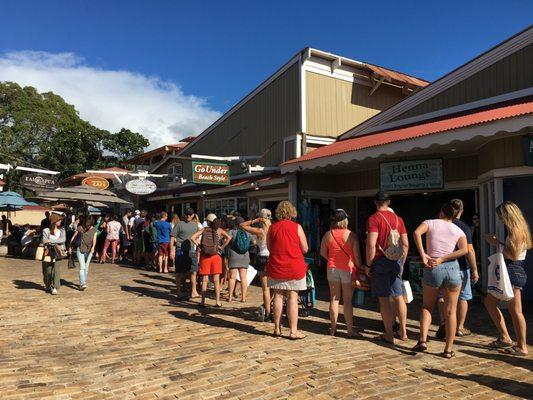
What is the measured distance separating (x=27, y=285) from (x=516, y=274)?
9262 millimetres

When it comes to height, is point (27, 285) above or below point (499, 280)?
below

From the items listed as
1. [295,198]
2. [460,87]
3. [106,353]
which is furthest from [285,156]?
[106,353]

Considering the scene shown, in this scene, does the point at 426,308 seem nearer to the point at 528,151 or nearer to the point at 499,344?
the point at 499,344

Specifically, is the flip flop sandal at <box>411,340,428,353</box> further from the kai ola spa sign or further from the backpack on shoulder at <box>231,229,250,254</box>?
the kai ola spa sign

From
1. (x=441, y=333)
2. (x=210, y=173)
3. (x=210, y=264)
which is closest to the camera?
(x=441, y=333)

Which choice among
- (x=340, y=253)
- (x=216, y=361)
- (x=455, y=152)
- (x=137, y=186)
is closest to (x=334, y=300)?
(x=340, y=253)

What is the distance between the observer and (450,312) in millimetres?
4602

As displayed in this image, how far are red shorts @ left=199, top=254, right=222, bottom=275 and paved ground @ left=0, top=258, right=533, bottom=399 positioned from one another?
65 cm

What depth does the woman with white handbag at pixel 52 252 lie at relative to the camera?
8273 mm

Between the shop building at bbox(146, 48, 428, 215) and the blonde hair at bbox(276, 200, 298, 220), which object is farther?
the shop building at bbox(146, 48, 428, 215)

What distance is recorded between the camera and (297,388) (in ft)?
12.7

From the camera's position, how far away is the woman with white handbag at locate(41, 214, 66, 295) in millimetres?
8273

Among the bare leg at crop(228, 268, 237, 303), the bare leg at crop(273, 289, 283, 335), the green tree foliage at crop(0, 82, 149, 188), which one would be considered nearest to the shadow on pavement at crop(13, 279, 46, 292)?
the bare leg at crop(228, 268, 237, 303)

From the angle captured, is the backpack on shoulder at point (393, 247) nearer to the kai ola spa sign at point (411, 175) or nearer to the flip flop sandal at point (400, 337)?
the flip flop sandal at point (400, 337)
